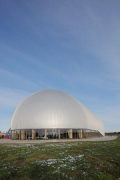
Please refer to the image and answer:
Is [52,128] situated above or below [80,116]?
below

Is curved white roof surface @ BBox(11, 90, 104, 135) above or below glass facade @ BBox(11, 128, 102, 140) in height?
above

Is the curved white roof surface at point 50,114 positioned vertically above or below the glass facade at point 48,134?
above

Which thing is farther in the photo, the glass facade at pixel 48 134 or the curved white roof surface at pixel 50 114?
the curved white roof surface at pixel 50 114

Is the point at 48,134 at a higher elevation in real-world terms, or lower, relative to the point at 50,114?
lower

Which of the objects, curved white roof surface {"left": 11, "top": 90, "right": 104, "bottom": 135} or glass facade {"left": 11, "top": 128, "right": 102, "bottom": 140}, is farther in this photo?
curved white roof surface {"left": 11, "top": 90, "right": 104, "bottom": 135}

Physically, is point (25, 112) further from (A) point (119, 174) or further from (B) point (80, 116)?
(A) point (119, 174)

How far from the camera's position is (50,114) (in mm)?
43875

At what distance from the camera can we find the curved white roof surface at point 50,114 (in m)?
43.4

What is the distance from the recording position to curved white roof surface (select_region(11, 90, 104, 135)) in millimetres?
43406

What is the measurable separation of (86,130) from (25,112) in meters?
18.0

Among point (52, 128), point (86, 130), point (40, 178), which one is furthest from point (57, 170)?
point (86, 130)

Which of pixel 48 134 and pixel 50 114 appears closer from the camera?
pixel 48 134

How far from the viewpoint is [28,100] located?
50406 millimetres

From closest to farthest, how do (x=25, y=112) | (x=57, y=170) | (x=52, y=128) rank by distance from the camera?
(x=57, y=170), (x=52, y=128), (x=25, y=112)
